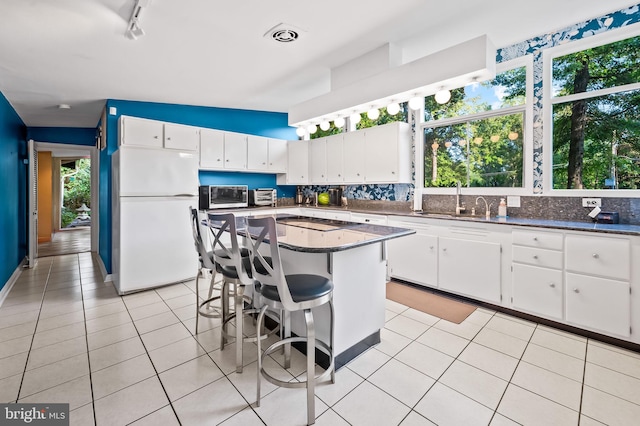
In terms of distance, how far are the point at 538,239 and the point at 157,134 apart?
4.57 meters

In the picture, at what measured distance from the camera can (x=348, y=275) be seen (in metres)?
2.10

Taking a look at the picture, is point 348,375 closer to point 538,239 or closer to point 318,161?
point 538,239

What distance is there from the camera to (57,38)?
2.52 meters

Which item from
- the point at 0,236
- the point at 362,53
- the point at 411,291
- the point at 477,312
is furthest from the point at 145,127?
the point at 477,312

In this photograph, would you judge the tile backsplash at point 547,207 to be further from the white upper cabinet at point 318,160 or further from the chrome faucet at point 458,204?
→ the white upper cabinet at point 318,160

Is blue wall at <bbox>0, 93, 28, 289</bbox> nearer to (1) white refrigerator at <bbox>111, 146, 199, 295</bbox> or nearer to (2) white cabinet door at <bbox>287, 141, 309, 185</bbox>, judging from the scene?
(1) white refrigerator at <bbox>111, 146, 199, 295</bbox>

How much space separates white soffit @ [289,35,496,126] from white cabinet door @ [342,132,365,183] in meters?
1.45

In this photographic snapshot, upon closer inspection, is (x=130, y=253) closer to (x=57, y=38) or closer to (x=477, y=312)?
(x=57, y=38)

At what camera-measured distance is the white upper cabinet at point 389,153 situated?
13.8 feet

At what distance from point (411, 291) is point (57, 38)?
424 centimetres

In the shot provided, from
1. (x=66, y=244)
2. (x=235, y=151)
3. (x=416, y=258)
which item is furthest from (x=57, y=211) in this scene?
(x=416, y=258)

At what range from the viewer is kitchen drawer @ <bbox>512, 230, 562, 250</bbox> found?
2.61m

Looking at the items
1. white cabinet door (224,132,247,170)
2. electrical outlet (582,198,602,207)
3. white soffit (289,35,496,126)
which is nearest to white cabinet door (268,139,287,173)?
white cabinet door (224,132,247,170)

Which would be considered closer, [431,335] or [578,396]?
[578,396]
